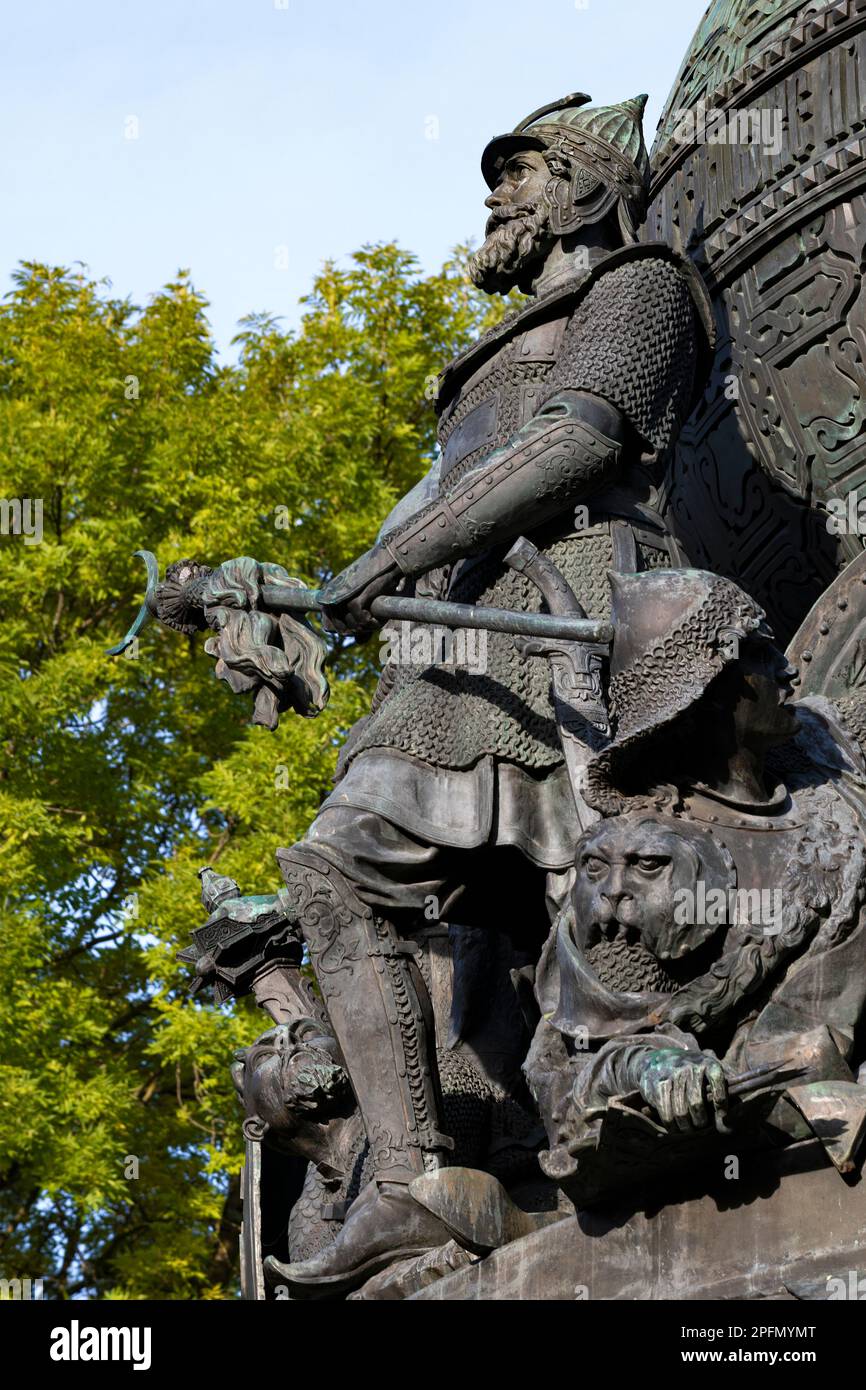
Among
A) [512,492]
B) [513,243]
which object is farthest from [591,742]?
[513,243]

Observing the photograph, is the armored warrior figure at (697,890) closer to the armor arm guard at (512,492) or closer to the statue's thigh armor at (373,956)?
the statue's thigh armor at (373,956)

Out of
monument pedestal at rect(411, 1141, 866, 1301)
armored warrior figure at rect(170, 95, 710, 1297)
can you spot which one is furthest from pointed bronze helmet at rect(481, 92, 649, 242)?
monument pedestal at rect(411, 1141, 866, 1301)

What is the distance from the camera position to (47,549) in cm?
1575

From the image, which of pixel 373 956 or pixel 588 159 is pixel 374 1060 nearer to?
pixel 373 956

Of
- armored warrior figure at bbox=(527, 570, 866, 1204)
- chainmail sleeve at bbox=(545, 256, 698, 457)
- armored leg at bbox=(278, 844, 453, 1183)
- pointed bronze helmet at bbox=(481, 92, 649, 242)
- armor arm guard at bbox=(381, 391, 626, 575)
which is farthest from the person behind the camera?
pointed bronze helmet at bbox=(481, 92, 649, 242)

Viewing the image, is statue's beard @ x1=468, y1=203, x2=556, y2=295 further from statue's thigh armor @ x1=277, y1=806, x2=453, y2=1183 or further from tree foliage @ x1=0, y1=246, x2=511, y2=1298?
tree foliage @ x1=0, y1=246, x2=511, y2=1298

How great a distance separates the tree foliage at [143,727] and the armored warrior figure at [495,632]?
674cm

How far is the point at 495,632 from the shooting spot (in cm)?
647

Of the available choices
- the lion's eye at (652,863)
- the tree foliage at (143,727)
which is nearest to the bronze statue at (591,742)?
the lion's eye at (652,863)

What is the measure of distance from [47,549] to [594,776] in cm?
1081

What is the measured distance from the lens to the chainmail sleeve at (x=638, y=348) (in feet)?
21.6

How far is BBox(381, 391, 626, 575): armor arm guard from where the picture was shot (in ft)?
21.1

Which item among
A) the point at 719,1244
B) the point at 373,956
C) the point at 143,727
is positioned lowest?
the point at 719,1244

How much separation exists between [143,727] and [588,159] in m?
9.61
